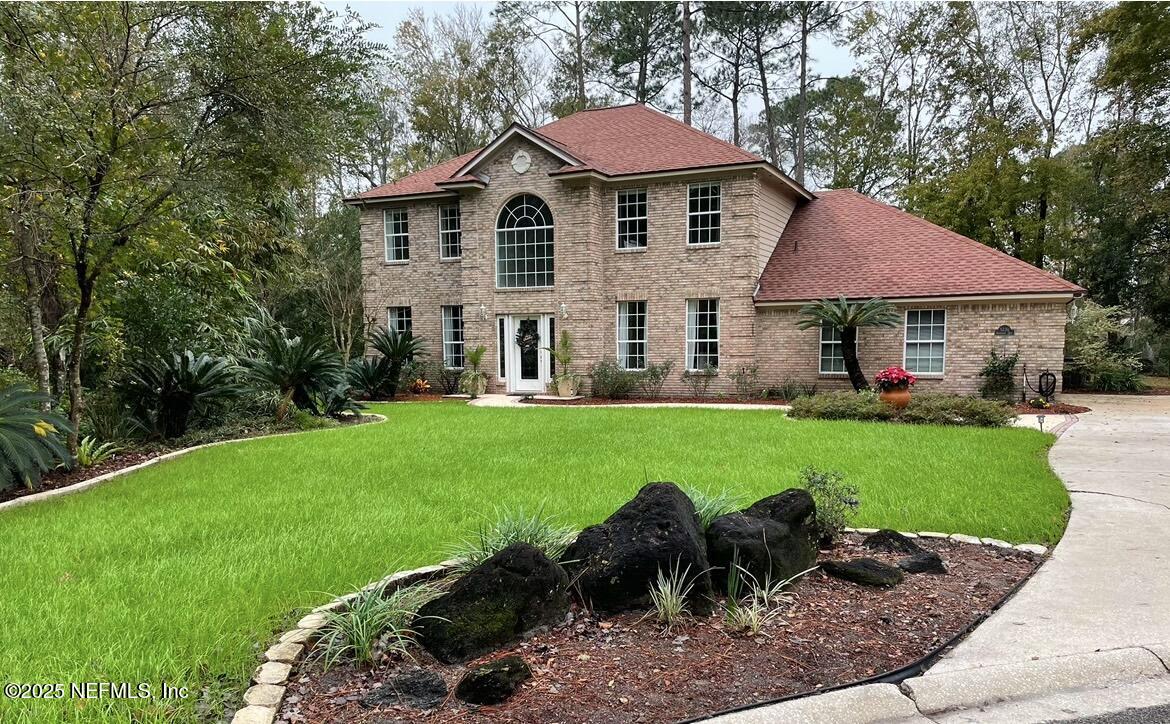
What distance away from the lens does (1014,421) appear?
437 inches

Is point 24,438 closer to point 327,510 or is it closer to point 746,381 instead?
point 327,510

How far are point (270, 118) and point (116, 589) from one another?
289 inches

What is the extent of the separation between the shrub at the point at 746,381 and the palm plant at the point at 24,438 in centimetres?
1333

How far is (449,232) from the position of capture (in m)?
19.1

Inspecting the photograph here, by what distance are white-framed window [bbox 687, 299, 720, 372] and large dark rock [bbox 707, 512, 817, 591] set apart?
13.2 meters

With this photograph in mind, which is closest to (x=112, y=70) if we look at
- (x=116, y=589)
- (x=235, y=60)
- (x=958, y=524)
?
(x=235, y=60)

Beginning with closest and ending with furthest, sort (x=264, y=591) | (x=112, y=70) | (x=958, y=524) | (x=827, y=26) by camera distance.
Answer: (x=264, y=591)
(x=958, y=524)
(x=112, y=70)
(x=827, y=26)

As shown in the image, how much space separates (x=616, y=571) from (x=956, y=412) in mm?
9886

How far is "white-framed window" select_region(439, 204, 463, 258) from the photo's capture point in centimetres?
1905

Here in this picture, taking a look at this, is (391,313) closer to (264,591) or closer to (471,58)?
(471,58)

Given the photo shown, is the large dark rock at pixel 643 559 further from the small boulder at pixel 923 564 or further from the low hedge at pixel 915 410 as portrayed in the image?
the low hedge at pixel 915 410

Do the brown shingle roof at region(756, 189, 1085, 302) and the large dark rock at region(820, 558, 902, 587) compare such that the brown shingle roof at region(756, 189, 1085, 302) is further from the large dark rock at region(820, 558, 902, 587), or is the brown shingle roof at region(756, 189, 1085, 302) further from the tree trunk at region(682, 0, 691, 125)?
the large dark rock at region(820, 558, 902, 587)

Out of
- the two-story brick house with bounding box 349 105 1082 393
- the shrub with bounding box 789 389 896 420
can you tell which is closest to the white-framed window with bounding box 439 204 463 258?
the two-story brick house with bounding box 349 105 1082 393

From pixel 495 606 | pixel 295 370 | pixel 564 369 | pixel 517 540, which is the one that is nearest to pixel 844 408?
pixel 564 369
